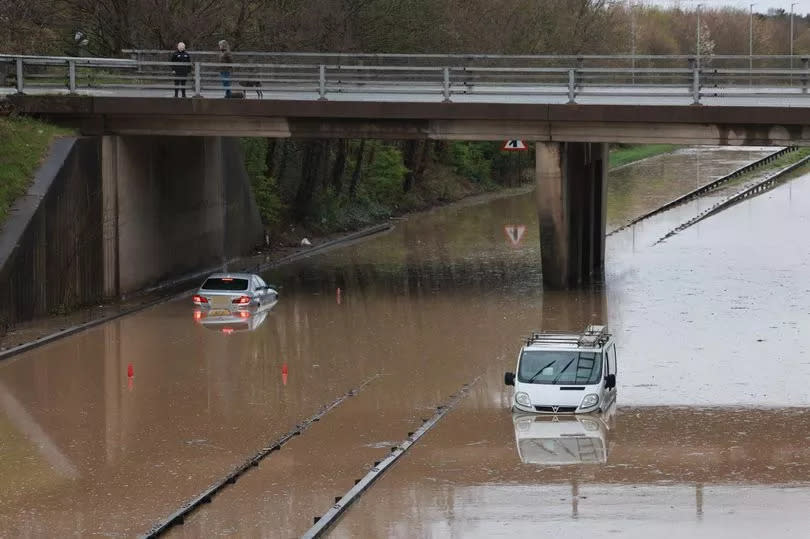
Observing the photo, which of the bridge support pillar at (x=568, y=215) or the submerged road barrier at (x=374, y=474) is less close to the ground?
the bridge support pillar at (x=568, y=215)

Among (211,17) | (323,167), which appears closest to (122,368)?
(211,17)

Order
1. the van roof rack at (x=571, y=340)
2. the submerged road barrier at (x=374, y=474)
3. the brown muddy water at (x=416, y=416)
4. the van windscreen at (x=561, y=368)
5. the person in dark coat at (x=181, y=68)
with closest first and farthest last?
1. the submerged road barrier at (x=374, y=474)
2. the brown muddy water at (x=416, y=416)
3. the van windscreen at (x=561, y=368)
4. the van roof rack at (x=571, y=340)
5. the person in dark coat at (x=181, y=68)

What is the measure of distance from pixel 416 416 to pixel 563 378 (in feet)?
8.46

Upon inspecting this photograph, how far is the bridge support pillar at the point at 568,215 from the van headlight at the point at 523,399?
17.2 meters

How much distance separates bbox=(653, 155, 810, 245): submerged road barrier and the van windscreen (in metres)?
31.2

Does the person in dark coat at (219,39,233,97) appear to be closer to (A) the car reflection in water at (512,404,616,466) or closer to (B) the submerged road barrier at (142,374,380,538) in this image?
(B) the submerged road barrier at (142,374,380,538)

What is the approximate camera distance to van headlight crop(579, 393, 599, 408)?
2556cm

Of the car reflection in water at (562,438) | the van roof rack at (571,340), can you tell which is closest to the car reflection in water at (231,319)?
the van roof rack at (571,340)

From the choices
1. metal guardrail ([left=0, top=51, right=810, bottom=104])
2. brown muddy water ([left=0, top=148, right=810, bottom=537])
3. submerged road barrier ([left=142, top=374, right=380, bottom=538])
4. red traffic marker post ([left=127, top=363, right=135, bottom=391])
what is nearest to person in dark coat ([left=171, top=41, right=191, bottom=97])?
metal guardrail ([left=0, top=51, right=810, bottom=104])

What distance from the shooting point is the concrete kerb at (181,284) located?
3225 cm

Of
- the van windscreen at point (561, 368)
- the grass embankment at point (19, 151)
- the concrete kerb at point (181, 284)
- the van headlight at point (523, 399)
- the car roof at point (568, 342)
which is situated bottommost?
the concrete kerb at point (181, 284)

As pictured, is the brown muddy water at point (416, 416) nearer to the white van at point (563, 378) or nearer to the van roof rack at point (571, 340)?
the white van at point (563, 378)

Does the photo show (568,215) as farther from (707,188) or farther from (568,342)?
(707,188)

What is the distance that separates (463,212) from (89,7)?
964 inches
